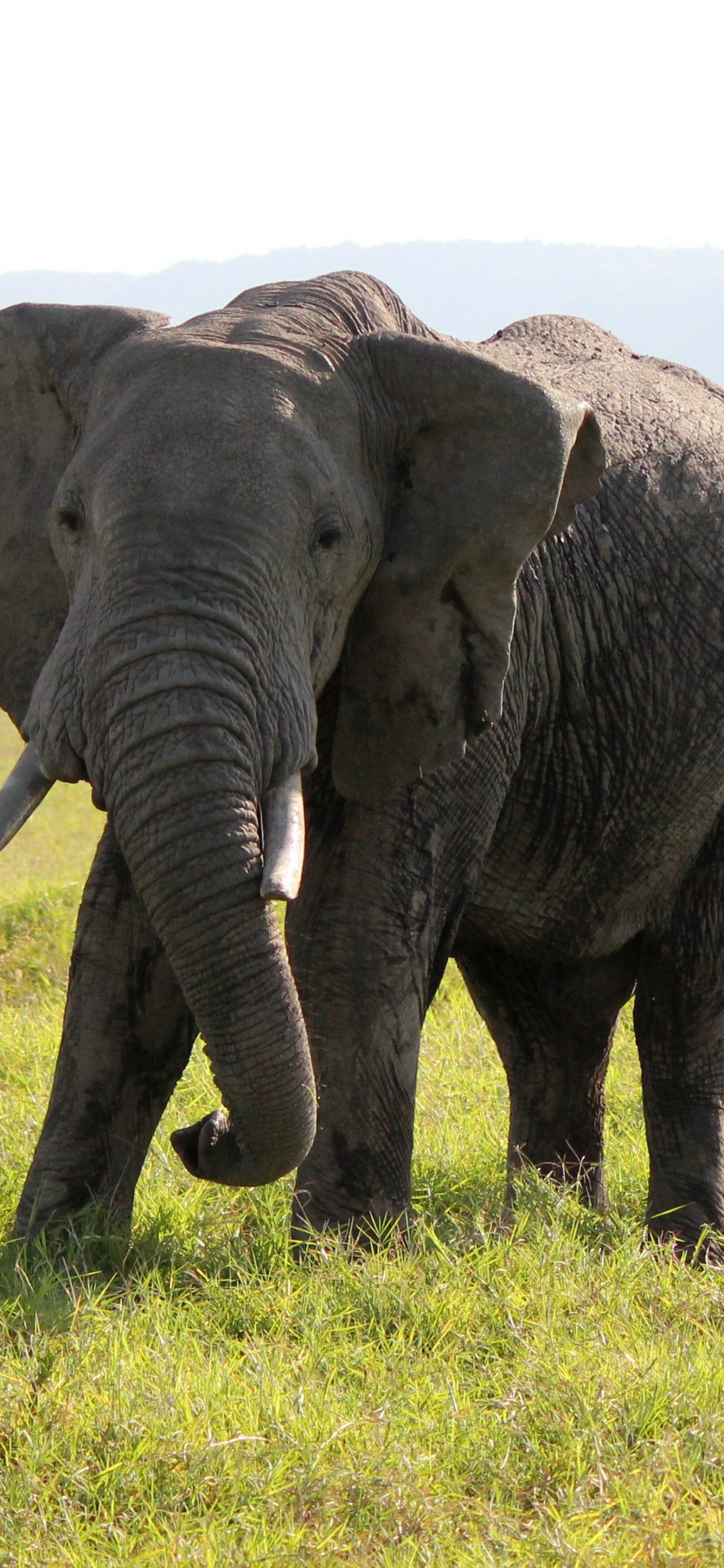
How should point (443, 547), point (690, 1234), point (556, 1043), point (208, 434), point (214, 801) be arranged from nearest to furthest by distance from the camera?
1. point (214, 801)
2. point (208, 434)
3. point (443, 547)
4. point (690, 1234)
5. point (556, 1043)

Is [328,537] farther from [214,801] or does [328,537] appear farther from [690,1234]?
[690,1234]

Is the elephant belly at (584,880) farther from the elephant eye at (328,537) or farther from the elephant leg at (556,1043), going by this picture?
the elephant eye at (328,537)

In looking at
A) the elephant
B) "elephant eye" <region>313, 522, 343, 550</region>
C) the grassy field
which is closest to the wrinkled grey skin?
the elephant

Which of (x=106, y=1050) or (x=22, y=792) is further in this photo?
(x=106, y=1050)

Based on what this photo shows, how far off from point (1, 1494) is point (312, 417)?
211cm

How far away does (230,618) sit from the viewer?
138 inches

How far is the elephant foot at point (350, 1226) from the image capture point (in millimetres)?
4469

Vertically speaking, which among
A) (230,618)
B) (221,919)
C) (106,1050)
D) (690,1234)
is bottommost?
(690,1234)

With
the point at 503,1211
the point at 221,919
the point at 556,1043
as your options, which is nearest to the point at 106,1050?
the point at 503,1211

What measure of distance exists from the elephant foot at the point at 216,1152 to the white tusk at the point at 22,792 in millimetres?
686

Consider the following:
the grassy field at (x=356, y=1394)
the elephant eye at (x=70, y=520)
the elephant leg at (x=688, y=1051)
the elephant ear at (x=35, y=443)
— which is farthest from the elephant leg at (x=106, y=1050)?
the elephant leg at (x=688, y=1051)

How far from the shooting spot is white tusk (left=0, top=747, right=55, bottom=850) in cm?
378

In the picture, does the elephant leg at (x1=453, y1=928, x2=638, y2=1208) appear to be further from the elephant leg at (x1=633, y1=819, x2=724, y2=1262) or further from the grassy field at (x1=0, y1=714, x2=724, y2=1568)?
the grassy field at (x1=0, y1=714, x2=724, y2=1568)

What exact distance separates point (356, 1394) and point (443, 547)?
5.80 feet
